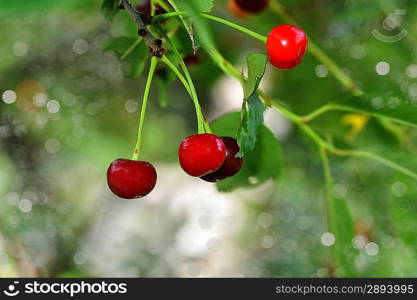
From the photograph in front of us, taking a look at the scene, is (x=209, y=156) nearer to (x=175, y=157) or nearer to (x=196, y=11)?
(x=196, y=11)

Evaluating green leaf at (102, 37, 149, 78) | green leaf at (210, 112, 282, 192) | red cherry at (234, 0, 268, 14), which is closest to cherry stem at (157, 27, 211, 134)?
green leaf at (102, 37, 149, 78)

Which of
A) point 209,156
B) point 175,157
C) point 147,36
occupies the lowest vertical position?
point 209,156

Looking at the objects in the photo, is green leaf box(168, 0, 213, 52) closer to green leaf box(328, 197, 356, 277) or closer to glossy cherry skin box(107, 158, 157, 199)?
glossy cherry skin box(107, 158, 157, 199)

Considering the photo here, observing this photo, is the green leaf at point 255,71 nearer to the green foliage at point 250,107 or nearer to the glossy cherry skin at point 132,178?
the green foliage at point 250,107

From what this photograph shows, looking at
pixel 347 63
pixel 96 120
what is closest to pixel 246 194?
pixel 96 120

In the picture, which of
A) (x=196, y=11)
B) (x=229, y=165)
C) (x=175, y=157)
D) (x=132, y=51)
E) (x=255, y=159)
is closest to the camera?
(x=196, y=11)

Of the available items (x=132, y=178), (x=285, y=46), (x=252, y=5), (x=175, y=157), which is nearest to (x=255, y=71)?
(x=285, y=46)

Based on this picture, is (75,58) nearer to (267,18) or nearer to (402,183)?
(267,18)

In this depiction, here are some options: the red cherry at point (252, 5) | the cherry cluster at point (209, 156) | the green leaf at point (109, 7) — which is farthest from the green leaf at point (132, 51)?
the red cherry at point (252, 5)
